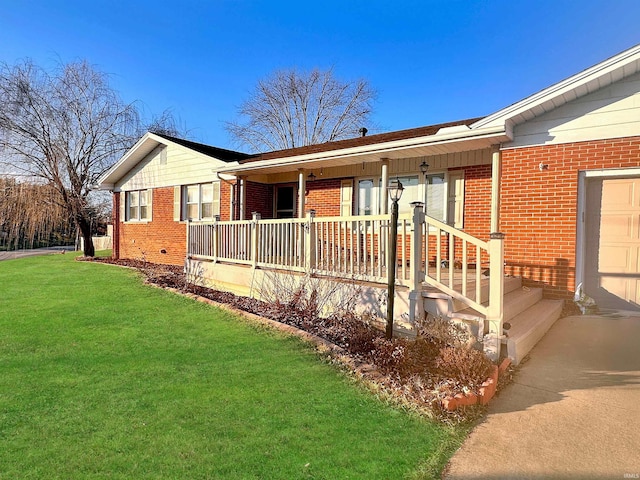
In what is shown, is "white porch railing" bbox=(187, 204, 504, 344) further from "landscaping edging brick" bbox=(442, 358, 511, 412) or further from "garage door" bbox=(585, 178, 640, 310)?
"garage door" bbox=(585, 178, 640, 310)

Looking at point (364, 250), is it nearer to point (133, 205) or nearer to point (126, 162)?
point (126, 162)

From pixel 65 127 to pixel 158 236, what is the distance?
6.65 metres

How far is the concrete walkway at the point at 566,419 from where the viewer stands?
8.55ft

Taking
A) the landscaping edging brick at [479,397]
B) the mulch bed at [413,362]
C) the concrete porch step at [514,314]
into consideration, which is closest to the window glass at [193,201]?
the mulch bed at [413,362]

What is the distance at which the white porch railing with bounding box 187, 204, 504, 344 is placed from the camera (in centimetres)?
445

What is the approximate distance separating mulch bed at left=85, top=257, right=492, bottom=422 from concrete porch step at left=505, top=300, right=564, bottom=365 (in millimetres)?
582

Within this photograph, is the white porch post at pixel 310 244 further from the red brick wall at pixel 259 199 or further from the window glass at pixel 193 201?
the window glass at pixel 193 201

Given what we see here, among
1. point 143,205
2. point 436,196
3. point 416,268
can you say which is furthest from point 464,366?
point 143,205

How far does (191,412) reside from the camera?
3203 millimetres

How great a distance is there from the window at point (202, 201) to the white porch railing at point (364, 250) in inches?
120

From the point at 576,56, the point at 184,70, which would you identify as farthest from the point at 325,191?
the point at 184,70

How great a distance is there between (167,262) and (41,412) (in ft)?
35.8

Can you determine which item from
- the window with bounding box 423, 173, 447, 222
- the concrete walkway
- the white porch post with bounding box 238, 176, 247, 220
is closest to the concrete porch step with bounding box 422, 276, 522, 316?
the concrete walkway

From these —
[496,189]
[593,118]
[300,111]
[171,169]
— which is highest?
[300,111]
